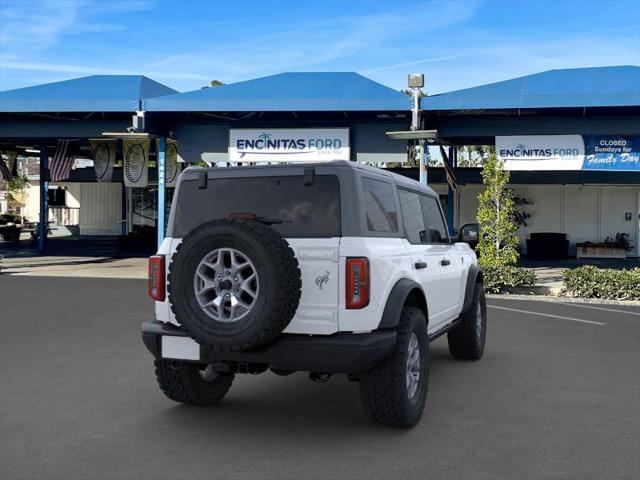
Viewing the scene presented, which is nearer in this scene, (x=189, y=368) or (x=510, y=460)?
(x=510, y=460)

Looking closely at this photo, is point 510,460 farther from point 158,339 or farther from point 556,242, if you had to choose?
point 556,242

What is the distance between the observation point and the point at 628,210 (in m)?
28.1

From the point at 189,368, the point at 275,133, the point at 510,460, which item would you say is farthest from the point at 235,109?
the point at 510,460

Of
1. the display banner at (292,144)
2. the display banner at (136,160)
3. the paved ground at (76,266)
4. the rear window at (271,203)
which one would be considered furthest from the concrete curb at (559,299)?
the display banner at (136,160)

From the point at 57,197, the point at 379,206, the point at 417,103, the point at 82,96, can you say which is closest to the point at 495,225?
the point at 417,103

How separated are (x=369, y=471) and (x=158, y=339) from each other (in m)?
1.86

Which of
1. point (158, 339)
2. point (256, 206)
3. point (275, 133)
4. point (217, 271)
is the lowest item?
point (158, 339)

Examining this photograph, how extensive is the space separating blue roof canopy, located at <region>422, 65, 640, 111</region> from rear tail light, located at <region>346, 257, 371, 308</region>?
15.5m

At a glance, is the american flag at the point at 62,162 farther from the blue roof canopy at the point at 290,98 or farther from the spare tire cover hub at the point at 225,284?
the spare tire cover hub at the point at 225,284

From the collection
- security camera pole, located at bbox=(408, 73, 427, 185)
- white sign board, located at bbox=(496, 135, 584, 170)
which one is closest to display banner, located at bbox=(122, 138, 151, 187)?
security camera pole, located at bbox=(408, 73, 427, 185)

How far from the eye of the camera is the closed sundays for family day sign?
20.0 meters

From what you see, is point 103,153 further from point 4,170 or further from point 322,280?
point 322,280

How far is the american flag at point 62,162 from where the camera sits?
1031 inches

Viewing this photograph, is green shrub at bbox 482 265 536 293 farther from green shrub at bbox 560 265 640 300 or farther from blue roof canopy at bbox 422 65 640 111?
blue roof canopy at bbox 422 65 640 111
